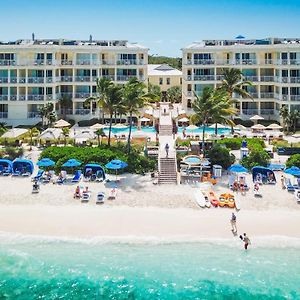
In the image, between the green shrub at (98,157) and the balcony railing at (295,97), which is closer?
the green shrub at (98,157)

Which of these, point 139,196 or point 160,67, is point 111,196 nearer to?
point 139,196

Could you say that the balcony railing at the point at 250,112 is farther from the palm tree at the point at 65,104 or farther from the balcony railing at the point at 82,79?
the palm tree at the point at 65,104

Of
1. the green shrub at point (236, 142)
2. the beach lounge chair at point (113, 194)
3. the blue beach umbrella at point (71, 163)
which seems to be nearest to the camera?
the beach lounge chair at point (113, 194)

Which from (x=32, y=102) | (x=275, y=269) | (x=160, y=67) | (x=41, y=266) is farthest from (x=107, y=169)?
(x=160, y=67)

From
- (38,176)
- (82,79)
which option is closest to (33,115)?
(82,79)

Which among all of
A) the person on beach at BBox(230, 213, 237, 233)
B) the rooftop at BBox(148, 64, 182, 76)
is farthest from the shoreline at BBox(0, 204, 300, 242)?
the rooftop at BBox(148, 64, 182, 76)

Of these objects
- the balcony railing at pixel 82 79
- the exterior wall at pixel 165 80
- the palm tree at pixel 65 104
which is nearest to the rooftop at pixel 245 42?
the balcony railing at pixel 82 79
